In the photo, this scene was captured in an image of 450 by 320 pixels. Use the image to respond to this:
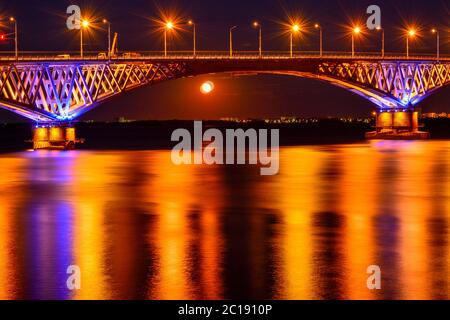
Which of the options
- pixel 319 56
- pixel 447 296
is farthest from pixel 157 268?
pixel 319 56

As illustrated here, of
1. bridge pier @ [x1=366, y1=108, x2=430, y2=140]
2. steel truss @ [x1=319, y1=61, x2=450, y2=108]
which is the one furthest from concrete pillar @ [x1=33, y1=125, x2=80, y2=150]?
bridge pier @ [x1=366, y1=108, x2=430, y2=140]

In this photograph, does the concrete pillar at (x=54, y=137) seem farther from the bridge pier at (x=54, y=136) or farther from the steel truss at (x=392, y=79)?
the steel truss at (x=392, y=79)

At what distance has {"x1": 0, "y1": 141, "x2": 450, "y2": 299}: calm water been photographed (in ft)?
64.5

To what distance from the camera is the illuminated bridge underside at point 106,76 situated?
318ft

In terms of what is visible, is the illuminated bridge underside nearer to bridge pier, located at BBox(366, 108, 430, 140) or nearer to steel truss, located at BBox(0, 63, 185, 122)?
steel truss, located at BBox(0, 63, 185, 122)

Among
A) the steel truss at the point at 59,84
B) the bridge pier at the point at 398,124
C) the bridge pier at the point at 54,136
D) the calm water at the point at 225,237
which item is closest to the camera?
the calm water at the point at 225,237

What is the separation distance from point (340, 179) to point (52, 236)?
26.9 meters

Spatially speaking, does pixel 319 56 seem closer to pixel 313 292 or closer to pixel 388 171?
pixel 388 171

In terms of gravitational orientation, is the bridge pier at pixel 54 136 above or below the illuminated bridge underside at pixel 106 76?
below

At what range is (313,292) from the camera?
749 inches

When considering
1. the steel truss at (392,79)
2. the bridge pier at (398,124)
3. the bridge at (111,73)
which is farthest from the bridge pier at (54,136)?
the bridge pier at (398,124)

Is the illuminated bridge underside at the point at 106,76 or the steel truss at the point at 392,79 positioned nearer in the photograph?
the illuminated bridge underside at the point at 106,76

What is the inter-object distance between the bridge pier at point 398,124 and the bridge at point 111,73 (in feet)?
19.0

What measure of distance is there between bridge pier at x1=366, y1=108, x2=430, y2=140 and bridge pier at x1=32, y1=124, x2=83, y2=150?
49517mm
